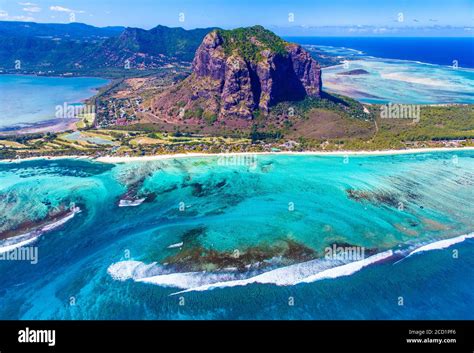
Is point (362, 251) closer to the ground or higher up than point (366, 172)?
closer to the ground

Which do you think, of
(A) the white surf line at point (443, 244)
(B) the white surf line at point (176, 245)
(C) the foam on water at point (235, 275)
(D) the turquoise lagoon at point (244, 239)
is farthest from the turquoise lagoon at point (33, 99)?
(A) the white surf line at point (443, 244)

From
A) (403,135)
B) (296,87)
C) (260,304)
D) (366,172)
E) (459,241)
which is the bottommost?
(260,304)

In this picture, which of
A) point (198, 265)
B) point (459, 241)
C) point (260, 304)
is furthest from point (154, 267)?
point (459, 241)

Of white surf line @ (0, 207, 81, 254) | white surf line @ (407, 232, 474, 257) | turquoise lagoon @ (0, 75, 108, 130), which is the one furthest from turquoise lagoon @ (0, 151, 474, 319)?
turquoise lagoon @ (0, 75, 108, 130)

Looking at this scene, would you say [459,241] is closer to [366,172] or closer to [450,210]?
[450,210]

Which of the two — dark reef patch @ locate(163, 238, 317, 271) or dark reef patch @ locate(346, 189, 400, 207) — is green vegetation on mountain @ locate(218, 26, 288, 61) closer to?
dark reef patch @ locate(346, 189, 400, 207)

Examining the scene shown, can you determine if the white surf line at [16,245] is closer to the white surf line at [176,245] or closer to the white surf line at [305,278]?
the white surf line at [176,245]
